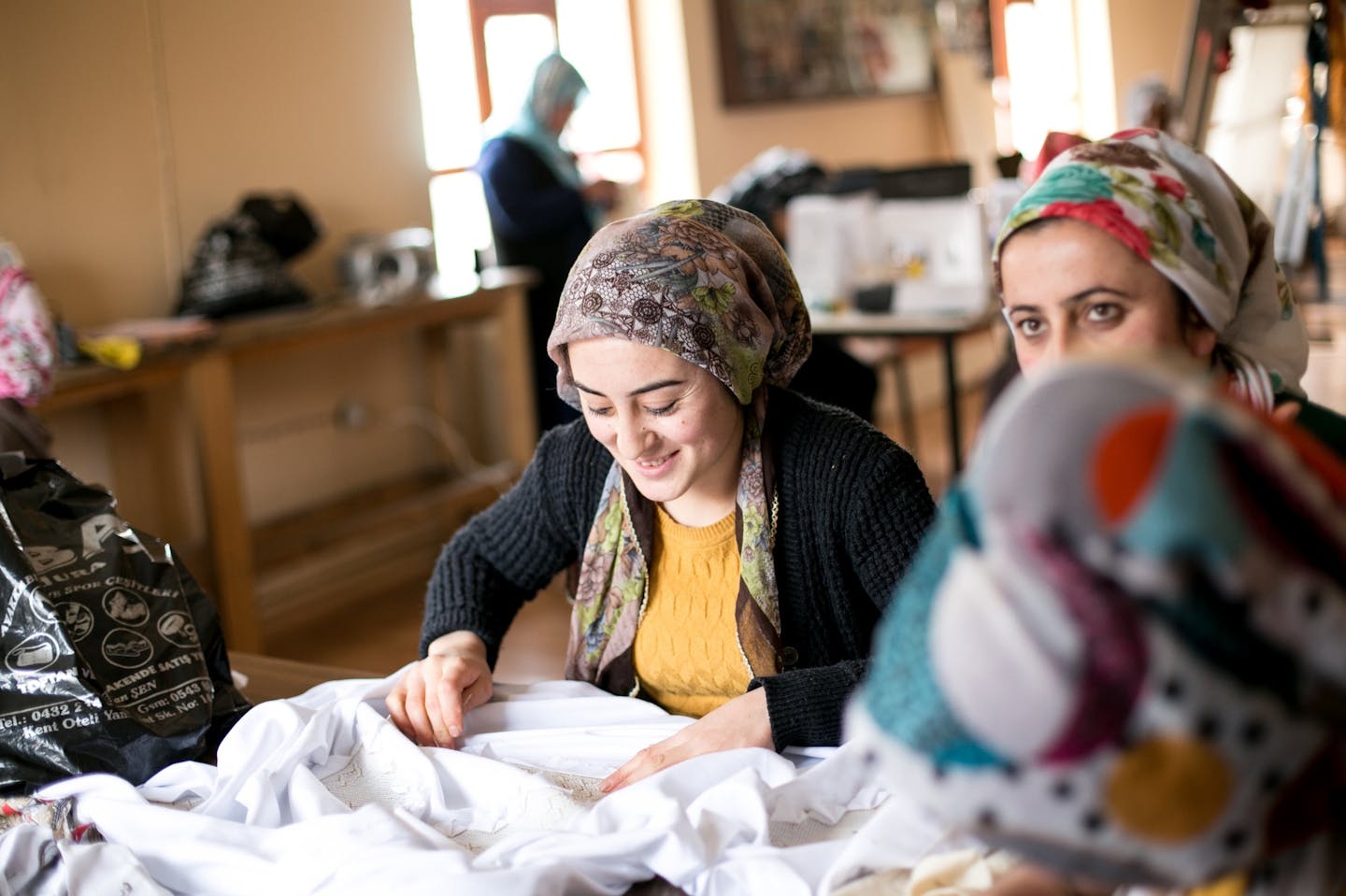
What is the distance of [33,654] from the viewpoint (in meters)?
1.34

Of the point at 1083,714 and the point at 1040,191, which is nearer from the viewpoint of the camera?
the point at 1083,714

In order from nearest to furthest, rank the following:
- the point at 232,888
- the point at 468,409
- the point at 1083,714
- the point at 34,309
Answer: the point at 1083,714 < the point at 232,888 < the point at 34,309 < the point at 468,409

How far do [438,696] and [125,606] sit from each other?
34 cm

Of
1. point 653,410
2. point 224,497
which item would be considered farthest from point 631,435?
point 224,497

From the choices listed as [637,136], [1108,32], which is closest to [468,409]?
[637,136]

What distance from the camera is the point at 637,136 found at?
602 cm

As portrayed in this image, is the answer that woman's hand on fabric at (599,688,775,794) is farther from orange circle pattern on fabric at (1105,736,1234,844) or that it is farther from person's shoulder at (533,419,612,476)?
orange circle pattern on fabric at (1105,736,1234,844)

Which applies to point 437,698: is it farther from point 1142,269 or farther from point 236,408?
point 236,408

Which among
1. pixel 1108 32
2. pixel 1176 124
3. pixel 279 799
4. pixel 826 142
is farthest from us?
pixel 1108 32

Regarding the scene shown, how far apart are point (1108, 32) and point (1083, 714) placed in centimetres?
939

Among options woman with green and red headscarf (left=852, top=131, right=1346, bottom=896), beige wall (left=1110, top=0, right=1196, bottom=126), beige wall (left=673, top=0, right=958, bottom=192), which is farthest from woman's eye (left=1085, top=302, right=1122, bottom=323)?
beige wall (left=1110, top=0, right=1196, bottom=126)

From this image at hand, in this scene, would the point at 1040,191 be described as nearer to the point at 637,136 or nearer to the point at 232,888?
the point at 232,888

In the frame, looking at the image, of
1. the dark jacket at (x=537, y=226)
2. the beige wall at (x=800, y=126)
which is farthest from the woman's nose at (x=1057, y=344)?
the beige wall at (x=800, y=126)

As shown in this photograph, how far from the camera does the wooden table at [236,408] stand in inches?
148
